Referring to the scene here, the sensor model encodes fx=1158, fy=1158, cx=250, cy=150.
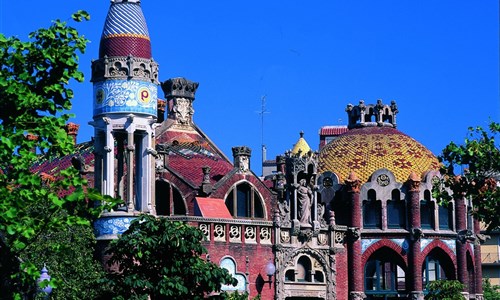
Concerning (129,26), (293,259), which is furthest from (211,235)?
(129,26)

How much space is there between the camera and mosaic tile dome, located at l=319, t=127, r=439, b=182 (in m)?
63.7

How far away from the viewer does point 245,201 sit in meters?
56.2

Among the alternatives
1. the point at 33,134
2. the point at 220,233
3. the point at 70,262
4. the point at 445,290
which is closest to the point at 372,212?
the point at 445,290

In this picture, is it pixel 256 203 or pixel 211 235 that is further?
pixel 256 203

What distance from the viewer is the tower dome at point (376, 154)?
63.7 meters

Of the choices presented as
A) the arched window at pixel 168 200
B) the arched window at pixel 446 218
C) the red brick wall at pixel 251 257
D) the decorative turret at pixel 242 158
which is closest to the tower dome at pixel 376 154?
the arched window at pixel 446 218

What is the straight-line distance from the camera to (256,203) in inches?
2231

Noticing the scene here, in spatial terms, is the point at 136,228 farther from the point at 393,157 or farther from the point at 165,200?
the point at 393,157

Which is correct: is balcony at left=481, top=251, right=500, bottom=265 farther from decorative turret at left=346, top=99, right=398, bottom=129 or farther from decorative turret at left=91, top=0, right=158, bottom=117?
decorative turret at left=91, top=0, right=158, bottom=117

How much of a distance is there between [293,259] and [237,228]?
14.0ft

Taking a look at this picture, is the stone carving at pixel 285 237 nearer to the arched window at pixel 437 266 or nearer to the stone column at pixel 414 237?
the stone column at pixel 414 237

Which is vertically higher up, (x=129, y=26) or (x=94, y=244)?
(x=129, y=26)

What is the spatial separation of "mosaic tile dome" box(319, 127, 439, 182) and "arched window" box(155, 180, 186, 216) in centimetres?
1270

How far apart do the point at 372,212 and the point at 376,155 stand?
3.35 meters
